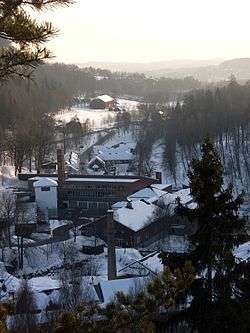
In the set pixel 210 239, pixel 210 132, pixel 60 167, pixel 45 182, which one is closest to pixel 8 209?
pixel 45 182

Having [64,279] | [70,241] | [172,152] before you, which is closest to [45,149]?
[172,152]

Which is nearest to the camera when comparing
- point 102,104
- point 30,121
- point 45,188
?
point 45,188

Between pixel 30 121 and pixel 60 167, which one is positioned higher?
pixel 30 121

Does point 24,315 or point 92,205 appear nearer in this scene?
point 24,315

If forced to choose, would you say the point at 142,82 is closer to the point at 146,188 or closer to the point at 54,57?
the point at 146,188

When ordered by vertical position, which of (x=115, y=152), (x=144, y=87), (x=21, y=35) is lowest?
(x=115, y=152)

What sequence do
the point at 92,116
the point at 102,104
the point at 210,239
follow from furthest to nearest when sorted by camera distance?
the point at 102,104 → the point at 92,116 → the point at 210,239

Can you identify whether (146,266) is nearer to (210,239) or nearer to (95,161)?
(210,239)

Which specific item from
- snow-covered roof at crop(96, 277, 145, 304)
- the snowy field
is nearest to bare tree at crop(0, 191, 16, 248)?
snow-covered roof at crop(96, 277, 145, 304)

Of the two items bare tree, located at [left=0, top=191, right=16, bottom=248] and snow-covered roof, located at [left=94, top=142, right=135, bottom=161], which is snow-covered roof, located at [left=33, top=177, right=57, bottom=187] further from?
snow-covered roof, located at [left=94, top=142, right=135, bottom=161]
